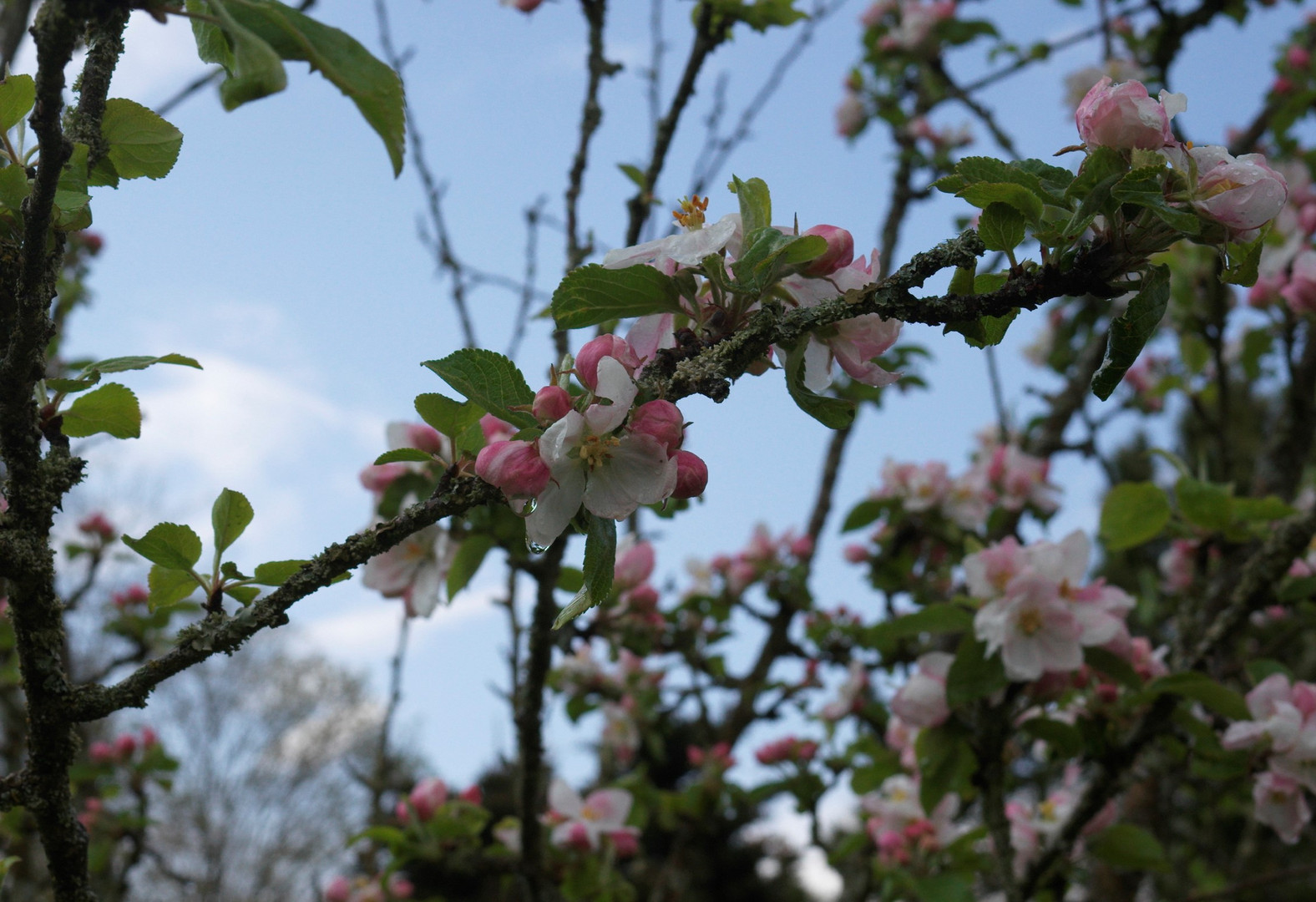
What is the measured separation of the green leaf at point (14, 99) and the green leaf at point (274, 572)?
1.73 ft

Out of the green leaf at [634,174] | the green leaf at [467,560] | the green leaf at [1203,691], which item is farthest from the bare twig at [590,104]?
the green leaf at [1203,691]

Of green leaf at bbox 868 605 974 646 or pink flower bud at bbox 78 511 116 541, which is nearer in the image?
green leaf at bbox 868 605 974 646

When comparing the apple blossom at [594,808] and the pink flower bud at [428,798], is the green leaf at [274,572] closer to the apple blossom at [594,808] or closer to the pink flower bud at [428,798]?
the pink flower bud at [428,798]

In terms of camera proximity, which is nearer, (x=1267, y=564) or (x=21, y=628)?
(x=21, y=628)

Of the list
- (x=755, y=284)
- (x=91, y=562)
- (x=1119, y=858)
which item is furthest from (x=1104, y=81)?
(x=91, y=562)

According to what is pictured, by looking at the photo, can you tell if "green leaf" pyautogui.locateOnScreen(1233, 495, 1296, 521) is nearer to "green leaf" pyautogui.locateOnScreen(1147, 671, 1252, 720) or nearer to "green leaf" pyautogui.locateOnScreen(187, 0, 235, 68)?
"green leaf" pyautogui.locateOnScreen(1147, 671, 1252, 720)

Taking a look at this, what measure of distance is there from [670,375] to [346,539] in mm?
348

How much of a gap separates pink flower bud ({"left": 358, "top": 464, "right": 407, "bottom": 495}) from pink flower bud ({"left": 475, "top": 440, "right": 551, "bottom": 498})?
908mm

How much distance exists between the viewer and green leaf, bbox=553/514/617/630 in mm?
910

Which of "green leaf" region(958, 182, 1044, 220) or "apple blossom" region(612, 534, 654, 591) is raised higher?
"apple blossom" region(612, 534, 654, 591)

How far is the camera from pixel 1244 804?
3135 mm

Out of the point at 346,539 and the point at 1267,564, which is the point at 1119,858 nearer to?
the point at 1267,564

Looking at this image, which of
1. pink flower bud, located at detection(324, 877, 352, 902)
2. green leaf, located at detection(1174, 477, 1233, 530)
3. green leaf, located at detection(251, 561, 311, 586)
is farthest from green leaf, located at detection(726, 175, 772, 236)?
pink flower bud, located at detection(324, 877, 352, 902)

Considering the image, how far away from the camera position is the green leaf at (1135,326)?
3.06 ft
